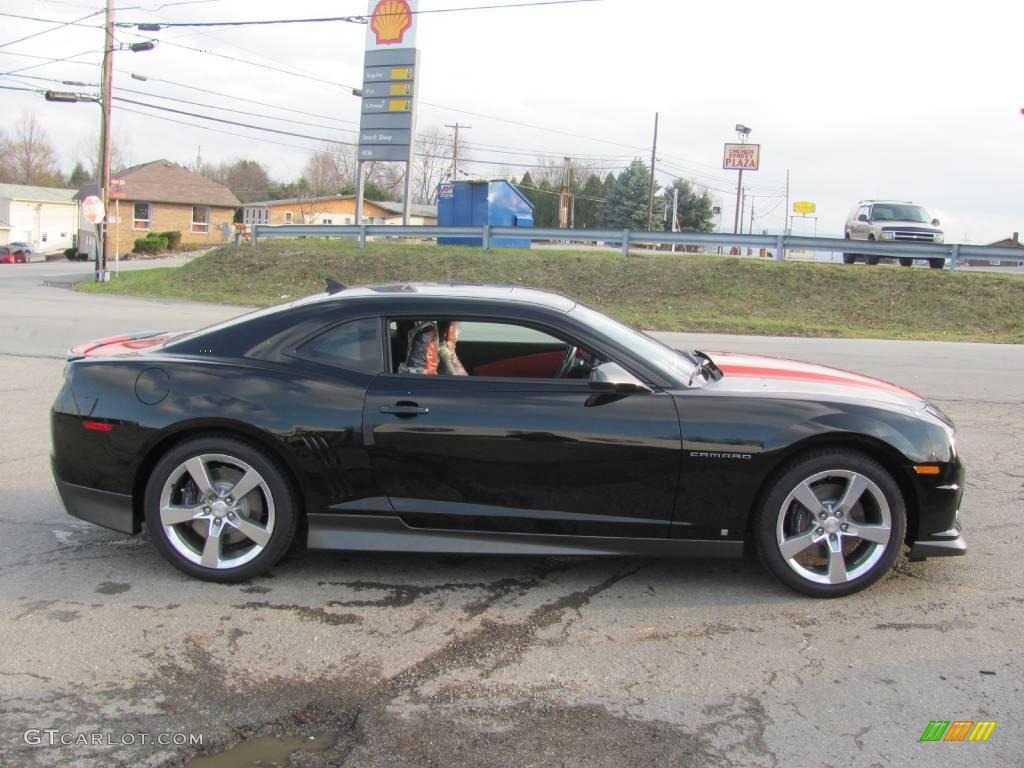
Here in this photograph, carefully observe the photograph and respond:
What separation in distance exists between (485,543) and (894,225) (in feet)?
77.9

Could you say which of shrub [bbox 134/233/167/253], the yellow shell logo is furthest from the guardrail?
shrub [bbox 134/233/167/253]

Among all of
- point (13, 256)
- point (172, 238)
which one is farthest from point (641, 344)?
point (13, 256)

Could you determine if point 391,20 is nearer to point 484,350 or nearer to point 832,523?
point 484,350

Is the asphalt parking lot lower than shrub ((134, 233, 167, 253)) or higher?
lower

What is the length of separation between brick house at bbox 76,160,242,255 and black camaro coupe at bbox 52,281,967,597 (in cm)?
5488

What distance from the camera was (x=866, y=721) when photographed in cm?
321

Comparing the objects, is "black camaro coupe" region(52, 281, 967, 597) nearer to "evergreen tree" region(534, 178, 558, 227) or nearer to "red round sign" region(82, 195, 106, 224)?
"red round sign" region(82, 195, 106, 224)

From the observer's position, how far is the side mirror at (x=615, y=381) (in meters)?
4.18

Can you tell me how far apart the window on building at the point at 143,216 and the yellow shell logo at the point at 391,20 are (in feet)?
115

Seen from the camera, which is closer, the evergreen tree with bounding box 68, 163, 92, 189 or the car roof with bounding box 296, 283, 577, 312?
the car roof with bounding box 296, 283, 577, 312

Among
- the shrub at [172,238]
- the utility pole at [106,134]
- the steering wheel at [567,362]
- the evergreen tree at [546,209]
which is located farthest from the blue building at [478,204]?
the evergreen tree at [546,209]

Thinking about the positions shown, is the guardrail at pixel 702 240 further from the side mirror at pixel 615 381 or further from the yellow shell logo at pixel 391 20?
the side mirror at pixel 615 381

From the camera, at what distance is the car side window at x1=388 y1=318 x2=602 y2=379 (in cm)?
447

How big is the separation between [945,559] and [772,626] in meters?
1.47
